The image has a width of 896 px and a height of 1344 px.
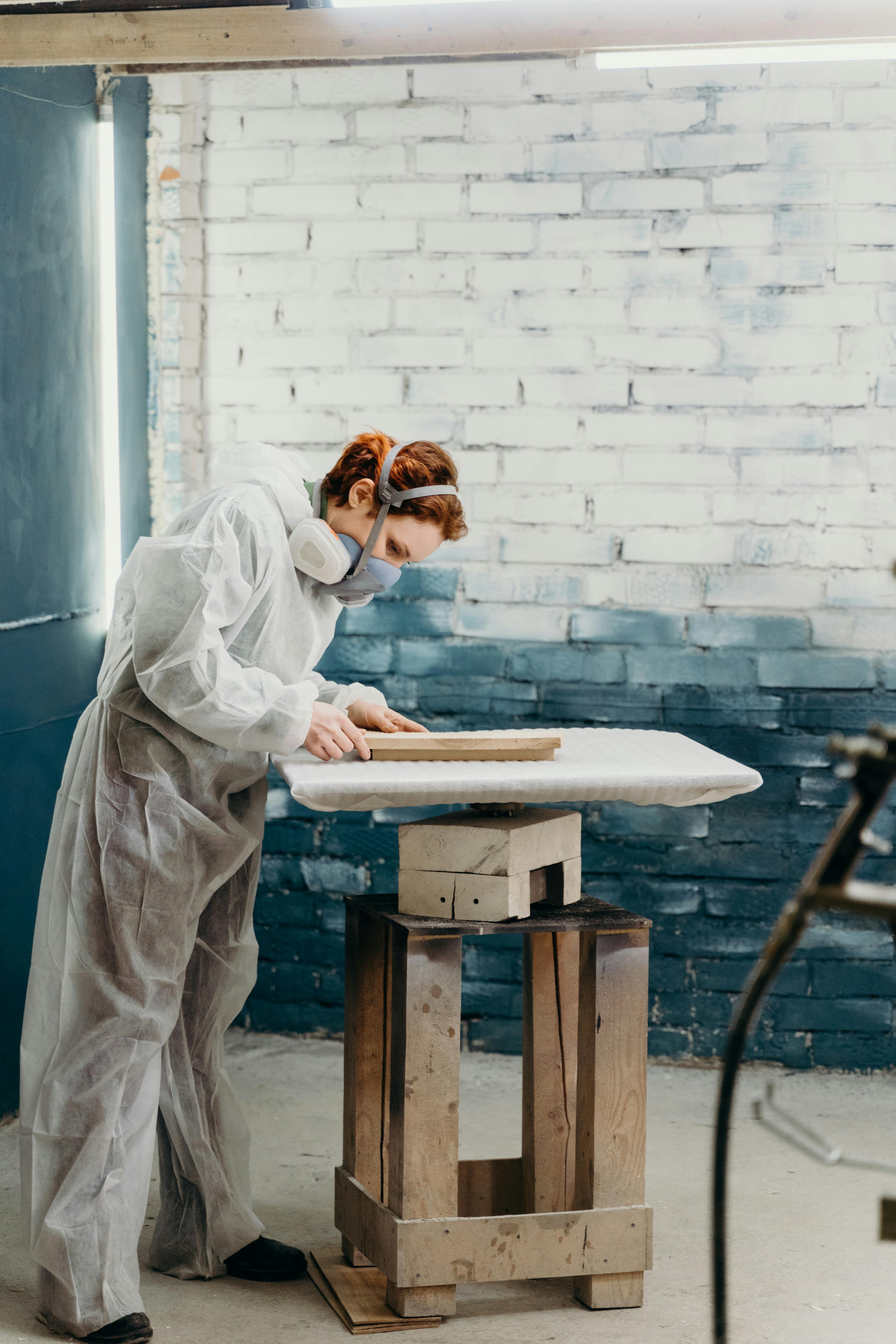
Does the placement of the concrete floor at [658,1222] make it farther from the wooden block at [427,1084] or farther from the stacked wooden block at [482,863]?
the stacked wooden block at [482,863]

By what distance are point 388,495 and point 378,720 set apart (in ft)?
1.31

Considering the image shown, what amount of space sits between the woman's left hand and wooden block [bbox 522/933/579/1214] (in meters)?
0.41

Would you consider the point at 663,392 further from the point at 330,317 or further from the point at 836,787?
the point at 836,787

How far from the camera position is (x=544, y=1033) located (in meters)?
2.18

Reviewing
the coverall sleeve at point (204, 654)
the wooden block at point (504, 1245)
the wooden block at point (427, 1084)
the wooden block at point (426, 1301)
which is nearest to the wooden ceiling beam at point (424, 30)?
the coverall sleeve at point (204, 654)

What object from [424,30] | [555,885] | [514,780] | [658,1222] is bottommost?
[658,1222]

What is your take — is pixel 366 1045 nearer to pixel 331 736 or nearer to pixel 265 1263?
pixel 265 1263

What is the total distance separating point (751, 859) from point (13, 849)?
164 cm

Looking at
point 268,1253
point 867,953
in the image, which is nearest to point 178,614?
point 268,1253

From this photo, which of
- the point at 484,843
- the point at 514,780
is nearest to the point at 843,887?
the point at 514,780

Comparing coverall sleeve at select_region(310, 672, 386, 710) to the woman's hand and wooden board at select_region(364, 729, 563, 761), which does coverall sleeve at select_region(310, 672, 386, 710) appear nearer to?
the woman's hand

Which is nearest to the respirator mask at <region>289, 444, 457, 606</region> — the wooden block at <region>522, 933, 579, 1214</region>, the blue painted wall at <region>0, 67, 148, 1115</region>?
the wooden block at <region>522, 933, 579, 1214</region>

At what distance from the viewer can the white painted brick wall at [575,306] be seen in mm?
2943

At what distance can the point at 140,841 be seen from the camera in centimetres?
198
